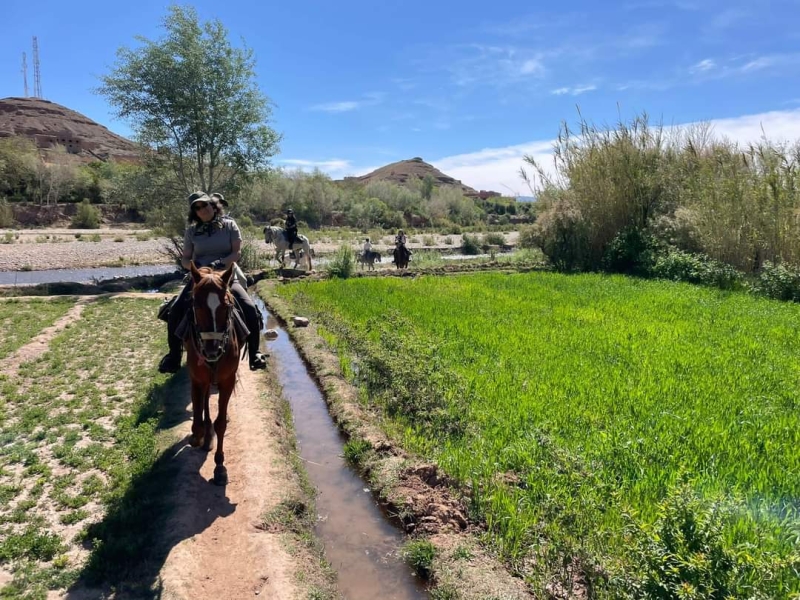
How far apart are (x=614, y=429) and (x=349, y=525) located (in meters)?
3.01

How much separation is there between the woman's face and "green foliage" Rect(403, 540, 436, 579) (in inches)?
164

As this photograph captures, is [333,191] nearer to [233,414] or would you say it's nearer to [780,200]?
[780,200]

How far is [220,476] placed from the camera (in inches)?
194

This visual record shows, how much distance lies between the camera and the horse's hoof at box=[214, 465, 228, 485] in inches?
193

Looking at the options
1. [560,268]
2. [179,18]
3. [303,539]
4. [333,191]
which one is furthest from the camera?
[333,191]

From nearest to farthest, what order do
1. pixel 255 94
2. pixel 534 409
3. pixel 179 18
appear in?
pixel 534 409 → pixel 179 18 → pixel 255 94

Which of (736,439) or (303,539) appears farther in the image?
(736,439)

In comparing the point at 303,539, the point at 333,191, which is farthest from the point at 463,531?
the point at 333,191

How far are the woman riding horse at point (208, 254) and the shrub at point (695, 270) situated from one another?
48.9 ft

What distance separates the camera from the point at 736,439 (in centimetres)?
495

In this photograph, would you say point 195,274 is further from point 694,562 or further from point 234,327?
point 694,562

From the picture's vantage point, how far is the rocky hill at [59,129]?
81688 mm

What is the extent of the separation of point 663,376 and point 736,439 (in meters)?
1.97

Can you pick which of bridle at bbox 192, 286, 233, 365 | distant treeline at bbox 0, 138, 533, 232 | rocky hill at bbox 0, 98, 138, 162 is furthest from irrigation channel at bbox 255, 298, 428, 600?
rocky hill at bbox 0, 98, 138, 162
